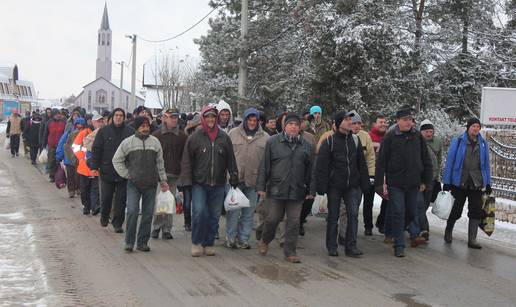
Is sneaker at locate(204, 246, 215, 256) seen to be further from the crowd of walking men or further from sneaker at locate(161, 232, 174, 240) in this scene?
sneaker at locate(161, 232, 174, 240)

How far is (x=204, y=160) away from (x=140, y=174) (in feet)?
2.96

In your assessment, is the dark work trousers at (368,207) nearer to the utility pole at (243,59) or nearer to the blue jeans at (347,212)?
the blue jeans at (347,212)

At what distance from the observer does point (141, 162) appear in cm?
833

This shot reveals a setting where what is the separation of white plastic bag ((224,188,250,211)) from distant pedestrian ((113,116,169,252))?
890 millimetres

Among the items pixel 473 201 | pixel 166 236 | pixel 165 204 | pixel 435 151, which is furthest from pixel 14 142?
pixel 473 201

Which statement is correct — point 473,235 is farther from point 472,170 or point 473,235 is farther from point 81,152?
point 81,152

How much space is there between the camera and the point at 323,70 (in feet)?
65.5

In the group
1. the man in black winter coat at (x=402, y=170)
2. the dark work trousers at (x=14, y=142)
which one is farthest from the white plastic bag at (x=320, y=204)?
the dark work trousers at (x=14, y=142)

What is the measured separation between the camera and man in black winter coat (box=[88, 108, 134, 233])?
9484mm

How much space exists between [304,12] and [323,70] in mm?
3113

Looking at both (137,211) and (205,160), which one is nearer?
(205,160)

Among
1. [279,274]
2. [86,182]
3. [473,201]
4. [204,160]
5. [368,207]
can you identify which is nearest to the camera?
[279,274]

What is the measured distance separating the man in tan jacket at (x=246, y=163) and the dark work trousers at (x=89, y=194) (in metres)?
3.61

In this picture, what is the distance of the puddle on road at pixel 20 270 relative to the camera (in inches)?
236
